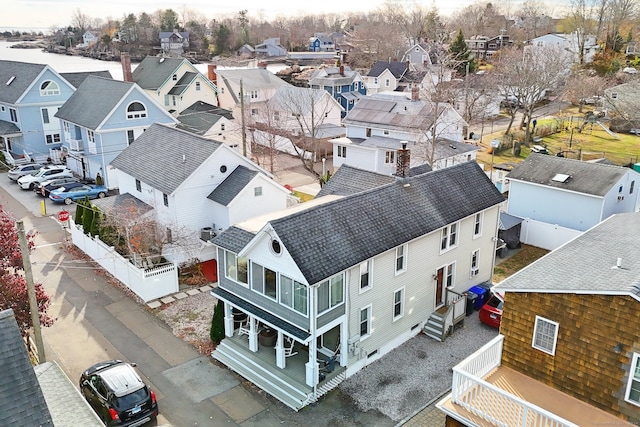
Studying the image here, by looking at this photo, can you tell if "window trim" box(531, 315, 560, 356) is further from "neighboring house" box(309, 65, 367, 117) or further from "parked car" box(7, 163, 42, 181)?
"neighboring house" box(309, 65, 367, 117)

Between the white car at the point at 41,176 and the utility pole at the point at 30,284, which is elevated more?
the utility pole at the point at 30,284

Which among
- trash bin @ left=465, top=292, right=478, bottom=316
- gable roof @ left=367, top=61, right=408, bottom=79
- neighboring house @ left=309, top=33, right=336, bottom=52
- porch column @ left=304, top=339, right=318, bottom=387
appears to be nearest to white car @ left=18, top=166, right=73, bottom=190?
porch column @ left=304, top=339, right=318, bottom=387

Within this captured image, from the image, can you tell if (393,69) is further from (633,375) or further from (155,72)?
(633,375)

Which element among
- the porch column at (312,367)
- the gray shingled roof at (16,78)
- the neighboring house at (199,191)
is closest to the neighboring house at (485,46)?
the gray shingled roof at (16,78)

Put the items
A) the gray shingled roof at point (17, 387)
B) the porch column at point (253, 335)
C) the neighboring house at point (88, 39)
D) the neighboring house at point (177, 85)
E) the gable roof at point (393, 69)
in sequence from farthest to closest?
the neighboring house at point (88, 39), the gable roof at point (393, 69), the neighboring house at point (177, 85), the porch column at point (253, 335), the gray shingled roof at point (17, 387)

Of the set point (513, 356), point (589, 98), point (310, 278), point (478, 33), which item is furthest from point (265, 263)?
point (478, 33)

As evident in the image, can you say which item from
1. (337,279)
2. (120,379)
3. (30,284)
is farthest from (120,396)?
(337,279)

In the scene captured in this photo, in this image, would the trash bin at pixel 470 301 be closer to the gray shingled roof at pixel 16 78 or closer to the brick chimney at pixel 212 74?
the gray shingled roof at pixel 16 78
